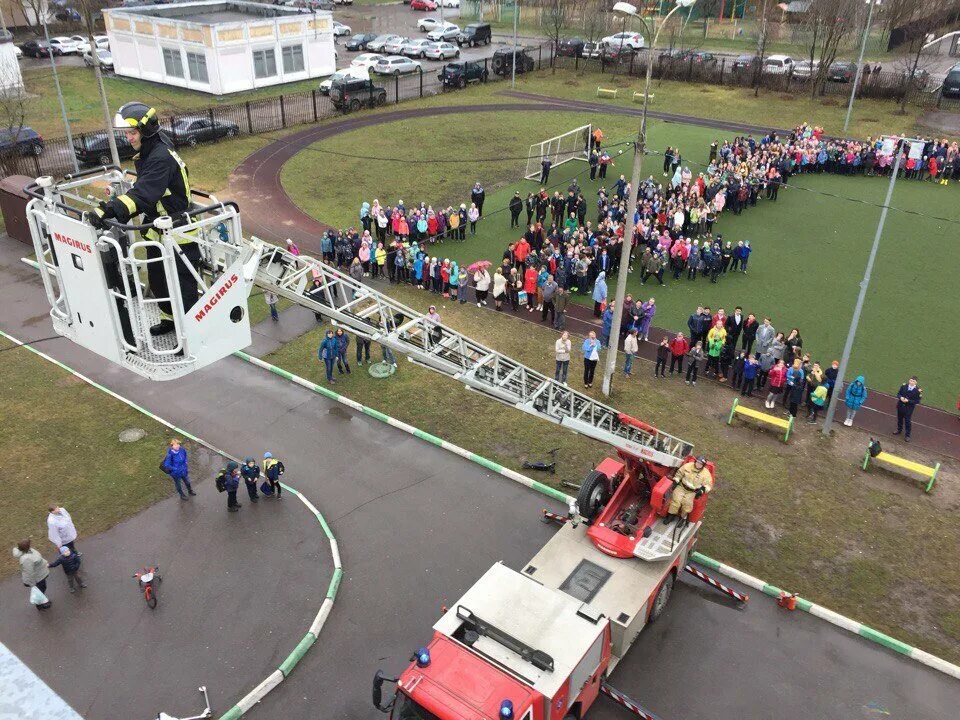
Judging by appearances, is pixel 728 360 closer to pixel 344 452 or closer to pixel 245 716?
pixel 344 452

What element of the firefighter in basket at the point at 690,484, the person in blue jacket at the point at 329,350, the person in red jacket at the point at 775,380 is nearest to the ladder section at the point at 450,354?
the firefighter in basket at the point at 690,484

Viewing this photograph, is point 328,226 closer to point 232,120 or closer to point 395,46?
point 232,120

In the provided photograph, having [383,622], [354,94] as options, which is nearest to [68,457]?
[383,622]

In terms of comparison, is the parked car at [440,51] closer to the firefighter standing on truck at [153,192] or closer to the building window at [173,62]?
the building window at [173,62]

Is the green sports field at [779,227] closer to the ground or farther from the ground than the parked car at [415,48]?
closer to the ground

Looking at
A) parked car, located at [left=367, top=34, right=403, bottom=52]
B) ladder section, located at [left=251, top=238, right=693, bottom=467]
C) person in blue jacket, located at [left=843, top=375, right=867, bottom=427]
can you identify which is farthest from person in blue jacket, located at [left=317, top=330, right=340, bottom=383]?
parked car, located at [left=367, top=34, right=403, bottom=52]

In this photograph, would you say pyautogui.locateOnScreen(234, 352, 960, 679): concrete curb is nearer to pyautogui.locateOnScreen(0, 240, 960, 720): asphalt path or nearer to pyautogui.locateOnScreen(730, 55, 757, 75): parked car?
pyautogui.locateOnScreen(0, 240, 960, 720): asphalt path

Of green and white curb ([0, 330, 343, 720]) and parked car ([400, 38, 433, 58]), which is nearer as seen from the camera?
green and white curb ([0, 330, 343, 720])
